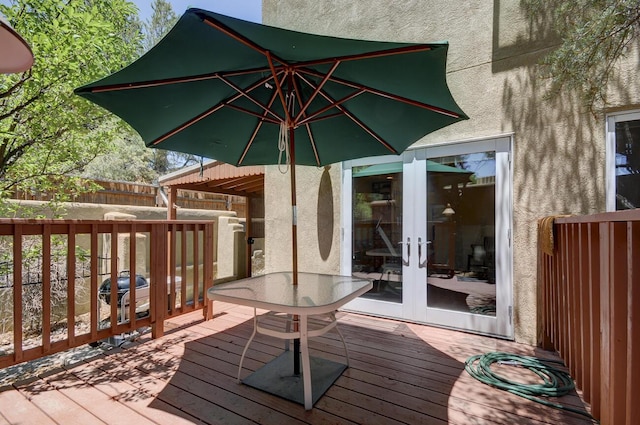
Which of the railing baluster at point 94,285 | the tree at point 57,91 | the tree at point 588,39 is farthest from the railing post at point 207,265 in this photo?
the tree at point 588,39

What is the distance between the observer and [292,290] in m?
2.29

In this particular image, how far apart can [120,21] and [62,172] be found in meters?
2.08

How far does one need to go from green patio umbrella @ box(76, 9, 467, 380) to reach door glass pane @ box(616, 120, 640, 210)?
1.78m

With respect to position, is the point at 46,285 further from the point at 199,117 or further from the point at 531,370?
the point at 531,370

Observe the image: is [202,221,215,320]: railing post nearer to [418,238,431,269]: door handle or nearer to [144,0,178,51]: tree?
[418,238,431,269]: door handle

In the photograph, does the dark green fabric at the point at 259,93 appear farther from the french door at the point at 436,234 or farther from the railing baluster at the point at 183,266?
the railing baluster at the point at 183,266

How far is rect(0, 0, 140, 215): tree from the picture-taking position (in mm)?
2943

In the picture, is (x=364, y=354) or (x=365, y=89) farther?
(x=364, y=354)

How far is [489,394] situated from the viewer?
230 cm

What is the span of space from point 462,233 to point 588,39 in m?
2.06

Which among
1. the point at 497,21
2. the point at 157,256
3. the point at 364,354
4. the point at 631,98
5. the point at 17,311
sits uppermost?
the point at 497,21

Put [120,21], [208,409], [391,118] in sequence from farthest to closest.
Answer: [120,21] < [391,118] < [208,409]

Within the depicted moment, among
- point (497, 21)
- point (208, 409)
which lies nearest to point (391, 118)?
point (497, 21)

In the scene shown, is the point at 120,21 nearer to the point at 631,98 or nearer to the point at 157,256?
the point at 157,256
